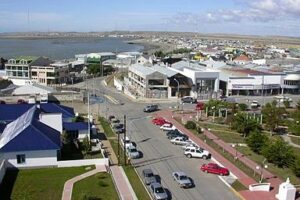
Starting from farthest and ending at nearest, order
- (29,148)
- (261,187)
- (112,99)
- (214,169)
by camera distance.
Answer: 1. (112,99)
2. (214,169)
3. (29,148)
4. (261,187)

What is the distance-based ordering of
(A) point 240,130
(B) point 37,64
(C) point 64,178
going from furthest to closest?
1. (B) point 37,64
2. (A) point 240,130
3. (C) point 64,178

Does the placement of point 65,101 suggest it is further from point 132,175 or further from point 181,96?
point 132,175

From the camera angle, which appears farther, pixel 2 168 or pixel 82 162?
pixel 82 162

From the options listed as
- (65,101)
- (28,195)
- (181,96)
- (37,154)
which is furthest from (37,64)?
A: (28,195)

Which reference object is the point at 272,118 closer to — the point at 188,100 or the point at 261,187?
the point at 261,187

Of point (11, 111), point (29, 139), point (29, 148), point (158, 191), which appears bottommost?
point (158, 191)

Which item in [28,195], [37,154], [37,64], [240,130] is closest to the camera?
[28,195]

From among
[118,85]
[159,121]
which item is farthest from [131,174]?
[118,85]
